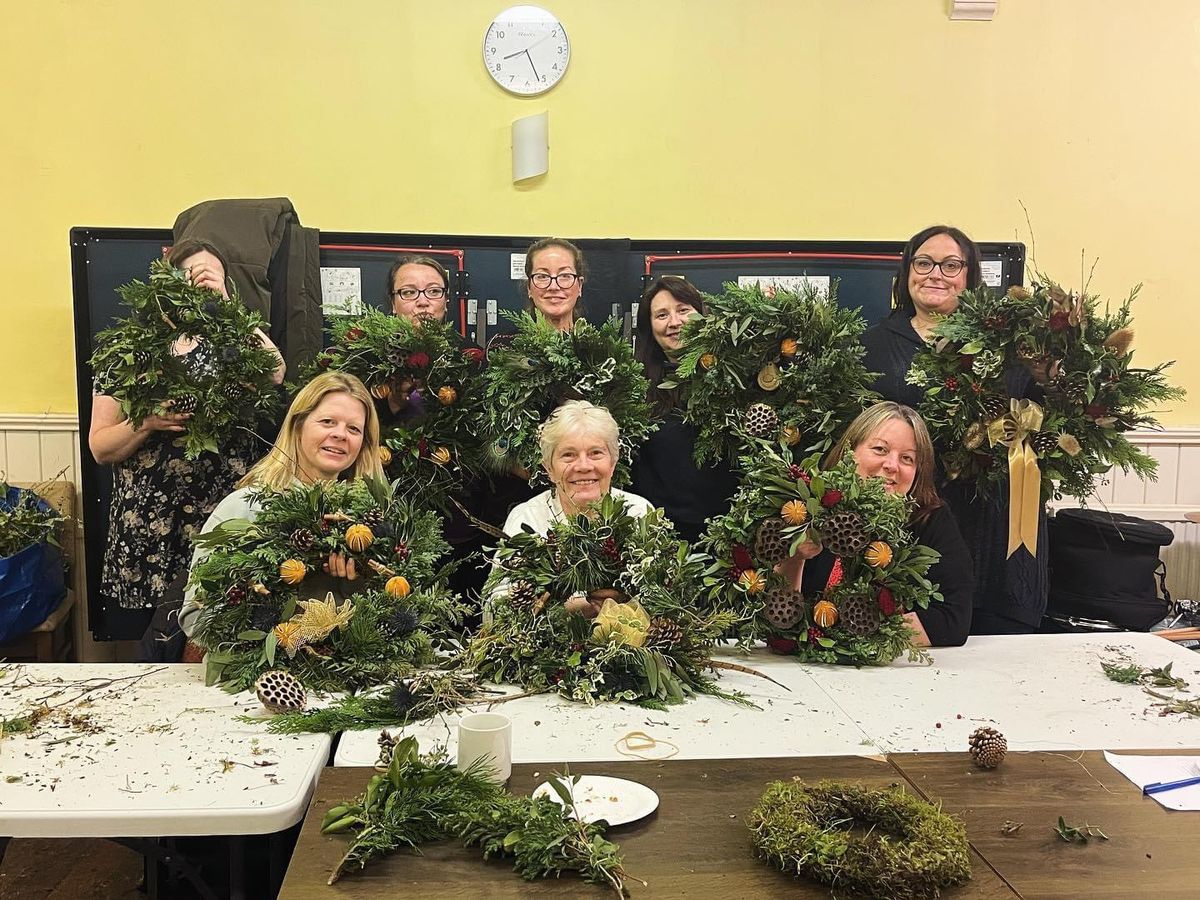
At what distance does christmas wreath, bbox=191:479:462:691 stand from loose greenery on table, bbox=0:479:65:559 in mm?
1626

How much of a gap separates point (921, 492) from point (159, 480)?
2454 millimetres

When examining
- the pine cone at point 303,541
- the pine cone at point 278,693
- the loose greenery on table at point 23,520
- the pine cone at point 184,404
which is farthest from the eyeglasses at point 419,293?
the pine cone at point 278,693

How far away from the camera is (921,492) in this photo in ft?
9.18

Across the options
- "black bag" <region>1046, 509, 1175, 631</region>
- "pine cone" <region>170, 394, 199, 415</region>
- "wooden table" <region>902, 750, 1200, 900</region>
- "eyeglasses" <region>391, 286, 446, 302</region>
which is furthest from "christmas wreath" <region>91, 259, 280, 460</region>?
"black bag" <region>1046, 509, 1175, 631</region>

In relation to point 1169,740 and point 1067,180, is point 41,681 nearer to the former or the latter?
point 1169,740

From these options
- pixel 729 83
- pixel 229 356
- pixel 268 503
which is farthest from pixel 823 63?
pixel 268 503

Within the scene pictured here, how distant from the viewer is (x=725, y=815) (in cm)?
153

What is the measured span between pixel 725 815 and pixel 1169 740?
1068mm

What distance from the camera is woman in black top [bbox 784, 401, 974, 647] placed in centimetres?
263

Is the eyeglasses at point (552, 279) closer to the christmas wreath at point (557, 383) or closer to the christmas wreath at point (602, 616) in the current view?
the christmas wreath at point (557, 383)

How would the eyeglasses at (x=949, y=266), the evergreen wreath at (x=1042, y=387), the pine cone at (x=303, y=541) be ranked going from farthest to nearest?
the eyeglasses at (x=949, y=266) → the evergreen wreath at (x=1042, y=387) → the pine cone at (x=303, y=541)

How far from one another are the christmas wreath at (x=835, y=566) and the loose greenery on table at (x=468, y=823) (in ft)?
3.52

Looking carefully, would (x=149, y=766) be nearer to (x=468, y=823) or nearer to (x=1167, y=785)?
(x=468, y=823)

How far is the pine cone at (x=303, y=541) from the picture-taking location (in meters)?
2.24
